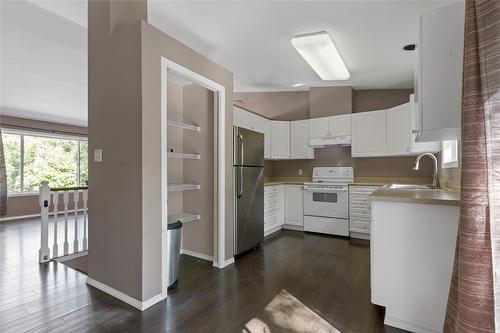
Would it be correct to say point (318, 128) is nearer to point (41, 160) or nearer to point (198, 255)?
point (198, 255)

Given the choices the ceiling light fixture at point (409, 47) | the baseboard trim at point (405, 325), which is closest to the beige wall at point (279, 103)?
the ceiling light fixture at point (409, 47)

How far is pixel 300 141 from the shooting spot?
5020 millimetres

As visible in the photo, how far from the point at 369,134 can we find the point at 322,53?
189 cm

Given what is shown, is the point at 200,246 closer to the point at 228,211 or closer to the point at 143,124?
the point at 228,211

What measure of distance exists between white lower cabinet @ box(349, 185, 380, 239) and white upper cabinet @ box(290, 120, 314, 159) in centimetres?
112

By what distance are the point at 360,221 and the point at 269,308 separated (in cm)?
264

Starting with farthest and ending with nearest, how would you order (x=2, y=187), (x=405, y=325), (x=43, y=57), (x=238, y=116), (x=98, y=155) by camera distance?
1. (x=2, y=187)
2. (x=238, y=116)
3. (x=43, y=57)
4. (x=98, y=155)
5. (x=405, y=325)

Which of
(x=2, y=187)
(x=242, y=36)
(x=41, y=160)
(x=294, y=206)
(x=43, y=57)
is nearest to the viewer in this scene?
(x=242, y=36)

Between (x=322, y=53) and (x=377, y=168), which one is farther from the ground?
(x=322, y=53)

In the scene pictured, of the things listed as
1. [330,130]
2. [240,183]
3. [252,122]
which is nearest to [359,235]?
[330,130]

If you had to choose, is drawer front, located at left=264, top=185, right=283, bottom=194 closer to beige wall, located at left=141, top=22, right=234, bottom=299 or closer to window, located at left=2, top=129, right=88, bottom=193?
beige wall, located at left=141, top=22, right=234, bottom=299

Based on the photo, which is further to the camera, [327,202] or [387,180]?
[387,180]

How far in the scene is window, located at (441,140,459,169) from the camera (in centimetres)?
240

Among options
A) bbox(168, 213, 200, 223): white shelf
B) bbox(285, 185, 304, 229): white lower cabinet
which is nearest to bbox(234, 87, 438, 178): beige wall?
bbox(285, 185, 304, 229): white lower cabinet
